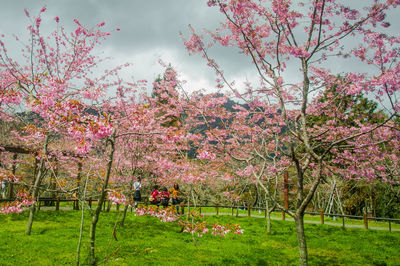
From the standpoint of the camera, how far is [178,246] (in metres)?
8.08

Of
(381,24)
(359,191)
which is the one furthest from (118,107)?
(359,191)

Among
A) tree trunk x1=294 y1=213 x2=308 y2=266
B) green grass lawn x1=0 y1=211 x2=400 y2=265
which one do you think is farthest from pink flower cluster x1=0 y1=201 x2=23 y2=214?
tree trunk x1=294 y1=213 x2=308 y2=266

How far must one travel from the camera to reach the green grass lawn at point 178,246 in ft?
21.7

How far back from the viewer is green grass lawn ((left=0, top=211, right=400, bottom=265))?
21.7 ft

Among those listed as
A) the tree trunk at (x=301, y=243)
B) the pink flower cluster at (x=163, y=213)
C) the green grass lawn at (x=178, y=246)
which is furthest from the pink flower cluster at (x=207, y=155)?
the green grass lawn at (x=178, y=246)

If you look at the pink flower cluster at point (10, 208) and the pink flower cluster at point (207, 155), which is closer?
the pink flower cluster at point (10, 208)

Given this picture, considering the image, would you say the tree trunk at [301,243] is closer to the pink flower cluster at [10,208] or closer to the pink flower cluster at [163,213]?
the pink flower cluster at [163,213]

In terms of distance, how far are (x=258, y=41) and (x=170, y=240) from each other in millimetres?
7341

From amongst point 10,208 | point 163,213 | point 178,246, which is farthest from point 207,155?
point 10,208

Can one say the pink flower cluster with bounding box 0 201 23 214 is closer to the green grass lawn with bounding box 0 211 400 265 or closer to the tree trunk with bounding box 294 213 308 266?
the green grass lawn with bounding box 0 211 400 265

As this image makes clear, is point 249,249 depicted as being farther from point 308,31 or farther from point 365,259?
point 308,31

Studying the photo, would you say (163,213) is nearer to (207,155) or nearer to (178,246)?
(207,155)

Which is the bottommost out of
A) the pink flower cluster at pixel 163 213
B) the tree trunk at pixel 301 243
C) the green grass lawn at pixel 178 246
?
the green grass lawn at pixel 178 246

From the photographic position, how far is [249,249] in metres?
8.17
